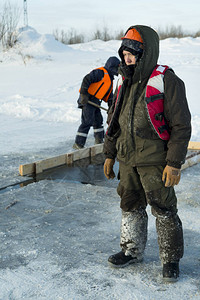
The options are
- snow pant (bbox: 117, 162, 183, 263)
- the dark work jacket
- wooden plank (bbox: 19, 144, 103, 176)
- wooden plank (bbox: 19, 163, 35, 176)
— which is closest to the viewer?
the dark work jacket

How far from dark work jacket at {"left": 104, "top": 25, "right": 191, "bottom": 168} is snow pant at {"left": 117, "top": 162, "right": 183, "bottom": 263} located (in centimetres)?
11

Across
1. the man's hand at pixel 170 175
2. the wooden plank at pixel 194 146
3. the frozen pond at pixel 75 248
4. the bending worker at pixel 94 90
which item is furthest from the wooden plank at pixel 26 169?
the man's hand at pixel 170 175

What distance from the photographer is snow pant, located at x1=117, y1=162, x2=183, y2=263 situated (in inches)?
110

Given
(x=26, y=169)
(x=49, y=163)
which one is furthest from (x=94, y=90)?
(x=26, y=169)

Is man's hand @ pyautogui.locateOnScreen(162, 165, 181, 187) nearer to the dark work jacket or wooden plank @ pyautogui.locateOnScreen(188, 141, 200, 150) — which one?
A: the dark work jacket

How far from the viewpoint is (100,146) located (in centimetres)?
727

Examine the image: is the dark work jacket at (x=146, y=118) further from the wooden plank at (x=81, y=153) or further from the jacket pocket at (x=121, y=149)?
the wooden plank at (x=81, y=153)

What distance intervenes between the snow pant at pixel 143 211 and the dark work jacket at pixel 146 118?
0.36 feet

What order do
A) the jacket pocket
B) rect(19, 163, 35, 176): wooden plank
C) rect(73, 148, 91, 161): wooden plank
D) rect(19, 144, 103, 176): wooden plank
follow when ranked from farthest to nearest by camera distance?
rect(73, 148, 91, 161): wooden plank → rect(19, 144, 103, 176): wooden plank → rect(19, 163, 35, 176): wooden plank → the jacket pocket

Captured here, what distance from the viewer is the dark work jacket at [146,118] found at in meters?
2.65

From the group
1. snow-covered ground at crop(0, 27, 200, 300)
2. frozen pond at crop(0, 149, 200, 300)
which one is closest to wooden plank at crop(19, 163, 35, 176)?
snow-covered ground at crop(0, 27, 200, 300)

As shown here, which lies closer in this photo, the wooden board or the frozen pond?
the frozen pond

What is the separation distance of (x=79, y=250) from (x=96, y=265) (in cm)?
32

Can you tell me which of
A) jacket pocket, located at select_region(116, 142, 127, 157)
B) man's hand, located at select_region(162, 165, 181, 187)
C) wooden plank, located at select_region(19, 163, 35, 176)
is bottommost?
wooden plank, located at select_region(19, 163, 35, 176)
